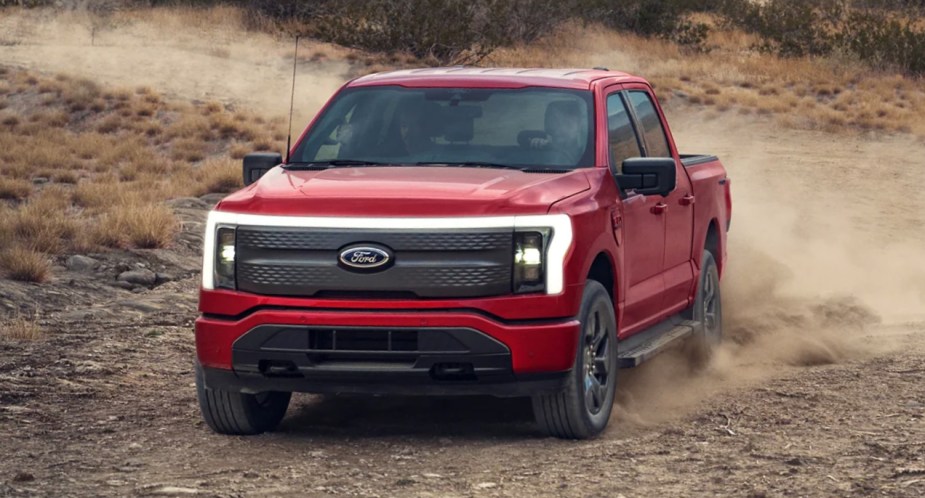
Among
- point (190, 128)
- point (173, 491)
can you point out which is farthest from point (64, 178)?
point (173, 491)

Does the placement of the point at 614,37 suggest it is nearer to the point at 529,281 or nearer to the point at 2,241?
the point at 2,241

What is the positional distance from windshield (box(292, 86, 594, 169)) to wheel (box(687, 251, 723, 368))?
1.92 metres

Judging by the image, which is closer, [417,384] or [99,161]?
[417,384]

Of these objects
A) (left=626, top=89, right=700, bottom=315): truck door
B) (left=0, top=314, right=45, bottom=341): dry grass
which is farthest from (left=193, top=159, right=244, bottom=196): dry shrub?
(left=626, top=89, right=700, bottom=315): truck door

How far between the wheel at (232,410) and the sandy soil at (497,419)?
82 millimetres

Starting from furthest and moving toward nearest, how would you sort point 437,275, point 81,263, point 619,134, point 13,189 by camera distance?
1. point 13,189
2. point 81,263
3. point 619,134
4. point 437,275

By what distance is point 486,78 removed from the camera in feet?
27.5

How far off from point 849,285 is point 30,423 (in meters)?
8.48

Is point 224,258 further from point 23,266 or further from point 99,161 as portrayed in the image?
point 99,161

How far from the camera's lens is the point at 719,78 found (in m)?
34.1

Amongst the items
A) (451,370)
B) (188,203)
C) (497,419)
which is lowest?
(188,203)

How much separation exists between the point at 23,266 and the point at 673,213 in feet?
19.9

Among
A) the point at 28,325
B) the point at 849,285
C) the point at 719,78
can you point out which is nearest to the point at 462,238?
the point at 28,325

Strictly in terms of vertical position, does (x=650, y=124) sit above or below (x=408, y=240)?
Answer: above
